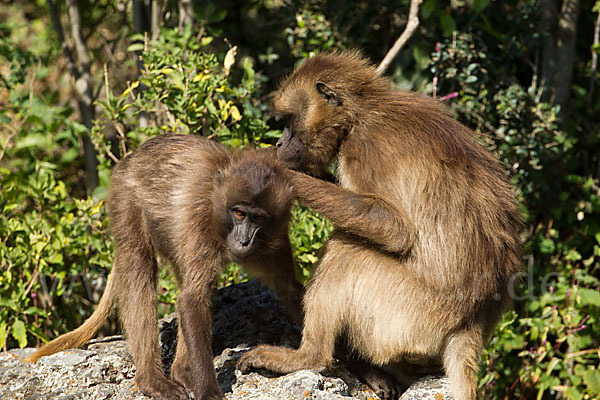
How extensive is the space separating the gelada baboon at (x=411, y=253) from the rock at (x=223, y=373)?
13 centimetres

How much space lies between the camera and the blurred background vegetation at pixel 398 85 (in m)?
6.04

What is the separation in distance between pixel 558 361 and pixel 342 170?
3.69 metres

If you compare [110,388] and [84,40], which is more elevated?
[84,40]

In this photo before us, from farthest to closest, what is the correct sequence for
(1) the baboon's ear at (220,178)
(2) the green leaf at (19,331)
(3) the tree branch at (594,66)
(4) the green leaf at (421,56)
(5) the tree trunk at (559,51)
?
(3) the tree branch at (594,66), (5) the tree trunk at (559,51), (4) the green leaf at (421,56), (2) the green leaf at (19,331), (1) the baboon's ear at (220,178)

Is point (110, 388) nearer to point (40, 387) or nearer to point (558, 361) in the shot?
point (40, 387)

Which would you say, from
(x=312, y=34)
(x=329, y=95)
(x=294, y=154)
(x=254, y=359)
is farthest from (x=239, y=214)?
(x=312, y=34)

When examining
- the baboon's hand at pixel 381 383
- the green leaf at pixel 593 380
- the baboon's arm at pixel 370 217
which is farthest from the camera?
the green leaf at pixel 593 380

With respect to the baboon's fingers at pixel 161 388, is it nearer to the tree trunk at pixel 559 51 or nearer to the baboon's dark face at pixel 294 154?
the baboon's dark face at pixel 294 154

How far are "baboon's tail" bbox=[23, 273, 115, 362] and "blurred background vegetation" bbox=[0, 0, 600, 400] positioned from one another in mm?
1278

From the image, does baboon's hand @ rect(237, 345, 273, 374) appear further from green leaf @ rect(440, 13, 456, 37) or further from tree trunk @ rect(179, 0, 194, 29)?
tree trunk @ rect(179, 0, 194, 29)

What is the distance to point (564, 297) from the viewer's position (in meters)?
6.87

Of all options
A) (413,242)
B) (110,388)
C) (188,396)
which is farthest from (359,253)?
(110,388)

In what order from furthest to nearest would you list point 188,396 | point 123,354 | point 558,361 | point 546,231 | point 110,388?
point 546,231 → point 558,361 → point 123,354 → point 110,388 → point 188,396

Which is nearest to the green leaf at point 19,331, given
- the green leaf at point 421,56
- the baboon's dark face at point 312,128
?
the baboon's dark face at point 312,128
